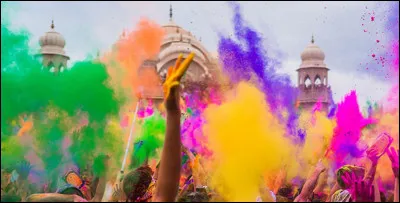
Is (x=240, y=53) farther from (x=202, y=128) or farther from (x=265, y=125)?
(x=265, y=125)

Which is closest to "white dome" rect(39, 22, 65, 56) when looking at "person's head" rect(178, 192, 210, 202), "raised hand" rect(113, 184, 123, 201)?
"raised hand" rect(113, 184, 123, 201)

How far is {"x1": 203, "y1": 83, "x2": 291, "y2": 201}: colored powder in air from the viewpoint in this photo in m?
5.45

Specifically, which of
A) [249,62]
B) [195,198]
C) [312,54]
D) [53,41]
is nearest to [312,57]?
[312,54]

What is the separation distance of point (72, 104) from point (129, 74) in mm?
1968

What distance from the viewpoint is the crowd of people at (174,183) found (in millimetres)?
4430

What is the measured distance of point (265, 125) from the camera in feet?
20.7

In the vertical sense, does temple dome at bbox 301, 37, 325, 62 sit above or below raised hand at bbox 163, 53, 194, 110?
above

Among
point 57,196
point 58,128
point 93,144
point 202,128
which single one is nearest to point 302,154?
point 202,128

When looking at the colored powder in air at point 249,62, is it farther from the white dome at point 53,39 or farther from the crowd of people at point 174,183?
the white dome at point 53,39

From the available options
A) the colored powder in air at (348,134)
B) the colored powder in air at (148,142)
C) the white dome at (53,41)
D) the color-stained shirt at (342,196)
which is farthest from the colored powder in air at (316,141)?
the white dome at (53,41)

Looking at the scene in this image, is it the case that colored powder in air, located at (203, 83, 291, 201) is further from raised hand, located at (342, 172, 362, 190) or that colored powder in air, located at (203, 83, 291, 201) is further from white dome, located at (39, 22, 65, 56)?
white dome, located at (39, 22, 65, 56)

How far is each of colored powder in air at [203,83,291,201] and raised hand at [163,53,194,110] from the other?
1.19m

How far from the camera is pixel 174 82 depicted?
13.9 ft

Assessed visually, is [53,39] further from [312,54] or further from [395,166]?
[395,166]
